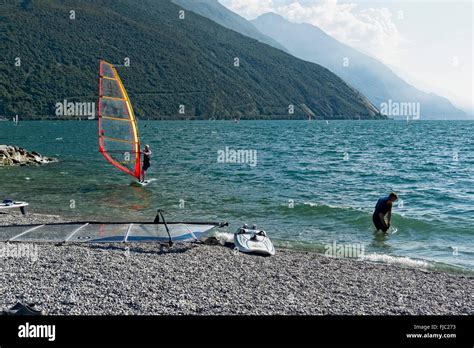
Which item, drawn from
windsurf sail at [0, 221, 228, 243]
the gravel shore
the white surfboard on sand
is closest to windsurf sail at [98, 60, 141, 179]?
windsurf sail at [0, 221, 228, 243]

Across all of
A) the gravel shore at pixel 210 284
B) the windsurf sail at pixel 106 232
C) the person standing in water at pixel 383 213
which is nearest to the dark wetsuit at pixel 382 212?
the person standing in water at pixel 383 213

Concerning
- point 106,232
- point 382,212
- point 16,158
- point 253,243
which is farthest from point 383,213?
point 16,158

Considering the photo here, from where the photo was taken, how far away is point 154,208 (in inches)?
781

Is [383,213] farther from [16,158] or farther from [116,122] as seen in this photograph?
[16,158]

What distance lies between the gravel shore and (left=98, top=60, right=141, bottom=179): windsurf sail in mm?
11071

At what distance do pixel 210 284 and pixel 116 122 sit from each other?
14819 millimetres

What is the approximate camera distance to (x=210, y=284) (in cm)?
948

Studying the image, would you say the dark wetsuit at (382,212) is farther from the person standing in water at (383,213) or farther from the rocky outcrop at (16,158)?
the rocky outcrop at (16,158)

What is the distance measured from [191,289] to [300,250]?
5.48 metres

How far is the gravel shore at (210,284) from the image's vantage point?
26.8ft

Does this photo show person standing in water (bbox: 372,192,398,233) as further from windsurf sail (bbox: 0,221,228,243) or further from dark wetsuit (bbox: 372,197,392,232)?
windsurf sail (bbox: 0,221,228,243)

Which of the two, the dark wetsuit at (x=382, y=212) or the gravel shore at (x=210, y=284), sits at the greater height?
the dark wetsuit at (x=382, y=212)

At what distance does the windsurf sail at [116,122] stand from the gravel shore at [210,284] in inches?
436
